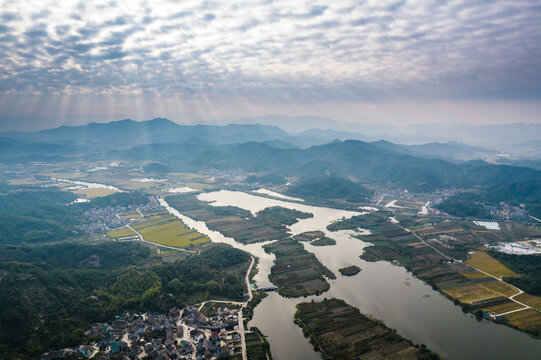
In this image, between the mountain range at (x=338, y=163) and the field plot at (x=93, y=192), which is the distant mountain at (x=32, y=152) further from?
the field plot at (x=93, y=192)

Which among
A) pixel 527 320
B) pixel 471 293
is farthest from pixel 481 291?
pixel 527 320

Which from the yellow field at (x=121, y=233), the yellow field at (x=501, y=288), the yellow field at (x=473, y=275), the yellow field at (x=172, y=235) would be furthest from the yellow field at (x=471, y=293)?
the yellow field at (x=121, y=233)

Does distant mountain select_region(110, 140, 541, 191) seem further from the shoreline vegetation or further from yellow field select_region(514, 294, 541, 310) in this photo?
yellow field select_region(514, 294, 541, 310)

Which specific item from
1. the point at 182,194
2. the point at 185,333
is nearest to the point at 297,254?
the point at 185,333

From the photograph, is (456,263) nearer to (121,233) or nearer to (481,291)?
(481,291)

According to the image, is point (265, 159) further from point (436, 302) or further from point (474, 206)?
point (436, 302)

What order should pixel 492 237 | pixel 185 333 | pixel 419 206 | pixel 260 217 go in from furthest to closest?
pixel 419 206 < pixel 260 217 < pixel 492 237 < pixel 185 333

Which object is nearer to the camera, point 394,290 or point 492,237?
point 394,290
